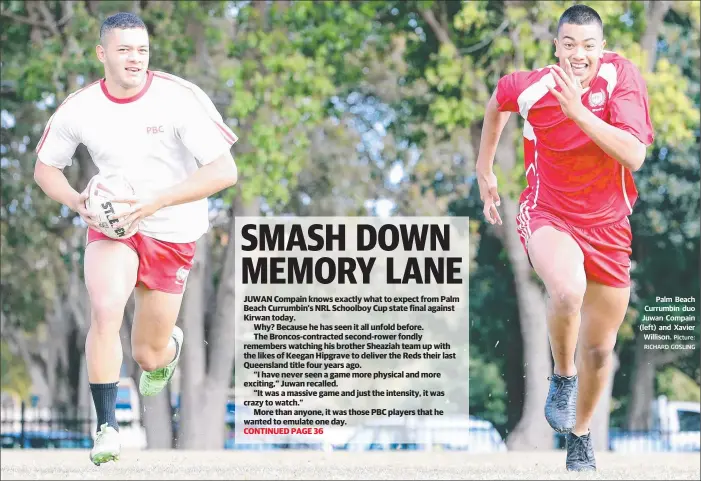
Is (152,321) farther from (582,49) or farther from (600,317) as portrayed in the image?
(582,49)

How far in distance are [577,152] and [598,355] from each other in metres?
1.25

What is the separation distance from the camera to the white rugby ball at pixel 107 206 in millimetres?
7414


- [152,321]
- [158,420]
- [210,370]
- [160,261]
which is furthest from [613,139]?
[158,420]

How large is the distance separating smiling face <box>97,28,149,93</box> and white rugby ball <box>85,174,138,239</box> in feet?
1.97

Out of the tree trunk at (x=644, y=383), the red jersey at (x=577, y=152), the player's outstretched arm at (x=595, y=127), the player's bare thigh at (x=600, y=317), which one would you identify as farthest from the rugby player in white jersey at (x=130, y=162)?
the tree trunk at (x=644, y=383)

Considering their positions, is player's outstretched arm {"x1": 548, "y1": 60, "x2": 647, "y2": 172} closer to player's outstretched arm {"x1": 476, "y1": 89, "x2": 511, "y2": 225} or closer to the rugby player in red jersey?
the rugby player in red jersey

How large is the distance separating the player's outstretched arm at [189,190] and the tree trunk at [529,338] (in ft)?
28.3

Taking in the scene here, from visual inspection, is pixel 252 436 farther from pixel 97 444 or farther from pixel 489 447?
pixel 489 447

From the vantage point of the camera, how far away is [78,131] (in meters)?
7.71

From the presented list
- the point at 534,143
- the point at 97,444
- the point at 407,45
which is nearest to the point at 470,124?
the point at 407,45

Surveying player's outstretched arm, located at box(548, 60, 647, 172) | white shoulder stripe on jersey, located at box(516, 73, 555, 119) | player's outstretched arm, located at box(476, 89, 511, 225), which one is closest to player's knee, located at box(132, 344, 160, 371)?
player's outstretched arm, located at box(476, 89, 511, 225)

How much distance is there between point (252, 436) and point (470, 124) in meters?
7.44

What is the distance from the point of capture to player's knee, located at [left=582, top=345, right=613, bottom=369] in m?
7.96

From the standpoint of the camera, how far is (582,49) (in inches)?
291
